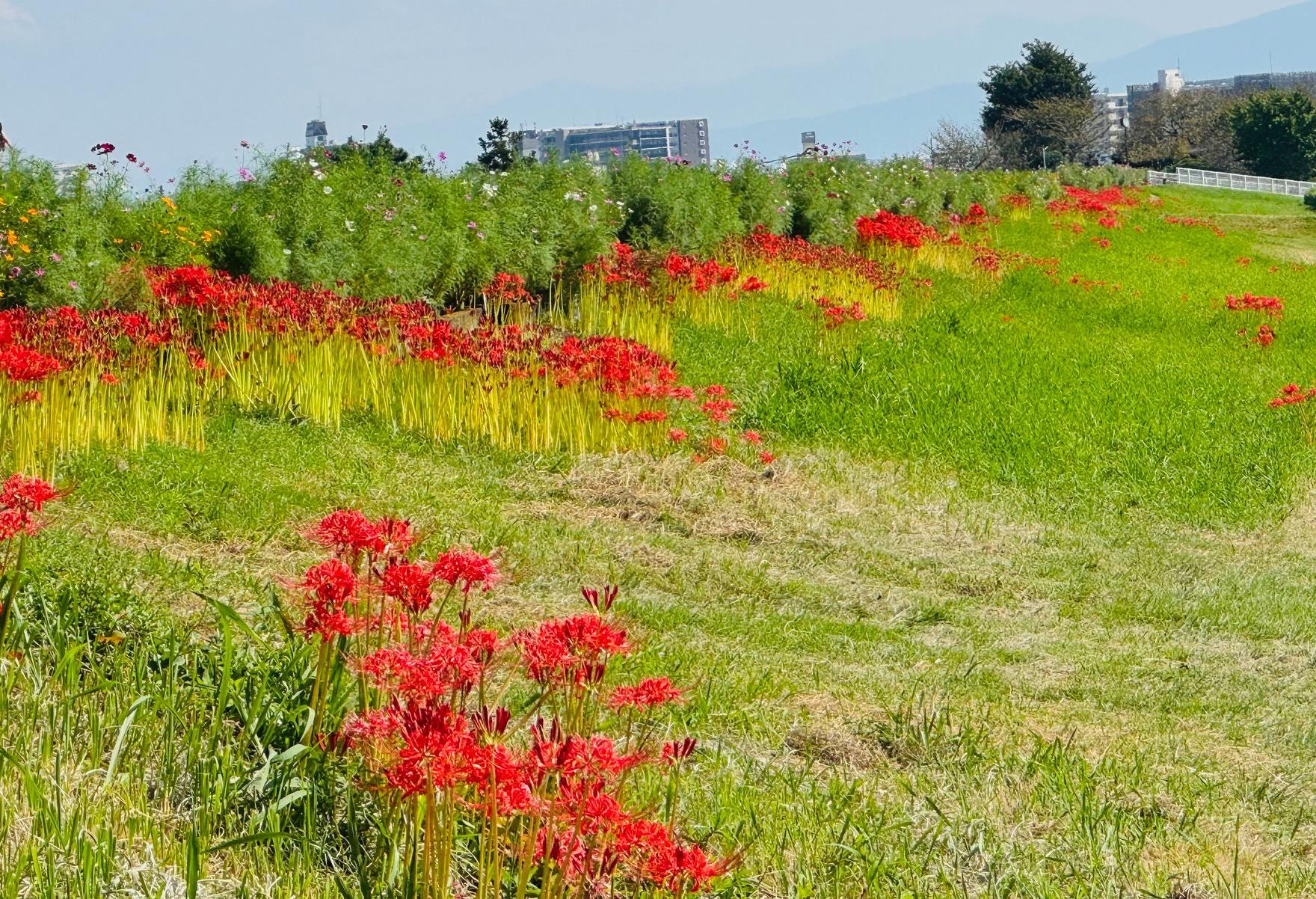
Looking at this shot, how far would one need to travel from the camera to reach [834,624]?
645 cm

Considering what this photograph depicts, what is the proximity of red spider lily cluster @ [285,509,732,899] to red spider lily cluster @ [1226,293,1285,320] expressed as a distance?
15.9 metres

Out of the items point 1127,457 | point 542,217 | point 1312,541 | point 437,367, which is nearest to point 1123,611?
point 1312,541

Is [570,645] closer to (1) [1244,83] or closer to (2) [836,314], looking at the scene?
(2) [836,314]

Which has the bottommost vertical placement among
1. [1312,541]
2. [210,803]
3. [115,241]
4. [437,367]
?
[1312,541]

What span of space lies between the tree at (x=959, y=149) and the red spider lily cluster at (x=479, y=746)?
191 feet

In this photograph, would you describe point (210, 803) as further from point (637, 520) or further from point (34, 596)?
point (637, 520)

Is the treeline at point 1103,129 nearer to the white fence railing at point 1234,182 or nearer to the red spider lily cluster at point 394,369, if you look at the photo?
the white fence railing at point 1234,182

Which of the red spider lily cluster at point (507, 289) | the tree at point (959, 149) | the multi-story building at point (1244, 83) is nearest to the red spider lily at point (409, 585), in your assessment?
the red spider lily cluster at point (507, 289)

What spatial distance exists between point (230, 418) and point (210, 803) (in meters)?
5.31

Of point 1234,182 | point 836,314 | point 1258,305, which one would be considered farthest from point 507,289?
point 1234,182

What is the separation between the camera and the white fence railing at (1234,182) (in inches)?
1951

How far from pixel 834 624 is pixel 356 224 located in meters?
6.54

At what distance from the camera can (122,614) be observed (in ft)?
14.9

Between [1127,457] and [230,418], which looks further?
[1127,457]
